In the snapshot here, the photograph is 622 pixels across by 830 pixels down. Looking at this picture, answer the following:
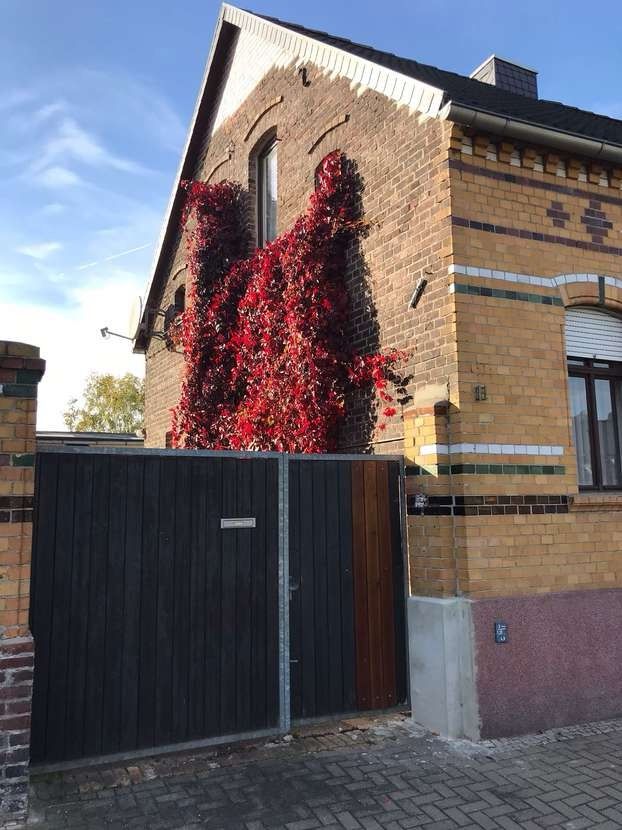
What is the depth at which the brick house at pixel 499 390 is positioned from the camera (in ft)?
18.9

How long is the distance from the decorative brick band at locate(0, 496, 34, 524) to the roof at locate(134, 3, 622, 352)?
15.5 feet

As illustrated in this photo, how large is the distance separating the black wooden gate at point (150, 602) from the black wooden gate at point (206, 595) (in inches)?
0.4

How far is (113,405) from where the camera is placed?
118 feet

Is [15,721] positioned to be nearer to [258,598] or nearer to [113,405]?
[258,598]

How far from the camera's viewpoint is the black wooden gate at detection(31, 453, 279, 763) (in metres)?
4.86

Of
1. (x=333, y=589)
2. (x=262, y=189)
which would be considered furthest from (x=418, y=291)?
(x=262, y=189)

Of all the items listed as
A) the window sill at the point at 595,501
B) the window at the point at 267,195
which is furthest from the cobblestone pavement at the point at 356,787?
the window at the point at 267,195

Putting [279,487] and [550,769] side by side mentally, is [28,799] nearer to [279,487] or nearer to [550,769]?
[279,487]

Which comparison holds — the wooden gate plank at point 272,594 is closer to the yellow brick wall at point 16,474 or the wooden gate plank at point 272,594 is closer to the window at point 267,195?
the yellow brick wall at point 16,474

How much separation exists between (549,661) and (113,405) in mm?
32625

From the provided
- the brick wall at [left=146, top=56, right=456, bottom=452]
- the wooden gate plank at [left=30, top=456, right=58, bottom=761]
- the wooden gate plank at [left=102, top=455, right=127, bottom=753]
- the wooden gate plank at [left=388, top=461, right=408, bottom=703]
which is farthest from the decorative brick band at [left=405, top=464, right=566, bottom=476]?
the wooden gate plank at [left=30, top=456, right=58, bottom=761]

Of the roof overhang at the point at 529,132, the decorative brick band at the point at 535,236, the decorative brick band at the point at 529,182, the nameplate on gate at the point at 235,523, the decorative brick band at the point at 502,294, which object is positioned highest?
the roof overhang at the point at 529,132

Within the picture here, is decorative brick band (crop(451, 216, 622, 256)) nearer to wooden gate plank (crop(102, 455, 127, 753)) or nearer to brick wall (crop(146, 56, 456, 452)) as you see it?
brick wall (crop(146, 56, 456, 452))

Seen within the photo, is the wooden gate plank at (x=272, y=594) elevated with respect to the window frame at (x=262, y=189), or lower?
lower
